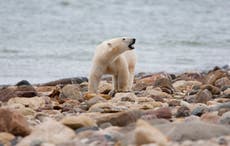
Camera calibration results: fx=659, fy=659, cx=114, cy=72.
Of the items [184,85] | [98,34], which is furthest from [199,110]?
[98,34]

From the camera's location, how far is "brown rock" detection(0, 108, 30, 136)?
5035 millimetres

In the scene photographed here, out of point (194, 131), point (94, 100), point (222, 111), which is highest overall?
point (194, 131)

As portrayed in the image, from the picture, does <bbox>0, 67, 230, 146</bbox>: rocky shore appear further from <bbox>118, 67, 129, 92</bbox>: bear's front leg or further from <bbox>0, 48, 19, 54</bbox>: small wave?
<bbox>0, 48, 19, 54</bbox>: small wave

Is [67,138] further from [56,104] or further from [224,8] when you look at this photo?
[224,8]

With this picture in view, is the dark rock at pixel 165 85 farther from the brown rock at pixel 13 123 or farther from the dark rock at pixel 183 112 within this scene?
the brown rock at pixel 13 123

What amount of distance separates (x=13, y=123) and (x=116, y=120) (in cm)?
83

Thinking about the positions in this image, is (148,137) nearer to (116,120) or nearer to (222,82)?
(116,120)

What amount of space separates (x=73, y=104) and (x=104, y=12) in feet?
62.8

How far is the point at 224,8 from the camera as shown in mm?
31828

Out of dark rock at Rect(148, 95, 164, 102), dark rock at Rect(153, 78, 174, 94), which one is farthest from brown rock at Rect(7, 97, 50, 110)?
dark rock at Rect(153, 78, 174, 94)

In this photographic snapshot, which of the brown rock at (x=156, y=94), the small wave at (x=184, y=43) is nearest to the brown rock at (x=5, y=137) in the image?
the brown rock at (x=156, y=94)

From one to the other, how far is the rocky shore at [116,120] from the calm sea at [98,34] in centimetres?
377

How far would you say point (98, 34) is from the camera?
64.7 ft

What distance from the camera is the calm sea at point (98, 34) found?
13.8 metres
